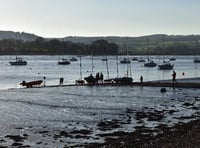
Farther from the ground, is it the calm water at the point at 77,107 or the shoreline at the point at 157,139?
the shoreline at the point at 157,139

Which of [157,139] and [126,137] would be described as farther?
[126,137]

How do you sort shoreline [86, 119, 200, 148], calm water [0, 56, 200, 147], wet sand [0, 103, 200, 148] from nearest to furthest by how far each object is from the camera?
shoreline [86, 119, 200, 148]
wet sand [0, 103, 200, 148]
calm water [0, 56, 200, 147]

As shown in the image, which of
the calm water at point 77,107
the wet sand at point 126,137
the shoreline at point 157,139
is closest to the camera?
the shoreline at point 157,139

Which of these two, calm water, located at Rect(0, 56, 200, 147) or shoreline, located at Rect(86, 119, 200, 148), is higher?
shoreline, located at Rect(86, 119, 200, 148)

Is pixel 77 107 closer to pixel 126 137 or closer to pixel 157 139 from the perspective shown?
pixel 126 137

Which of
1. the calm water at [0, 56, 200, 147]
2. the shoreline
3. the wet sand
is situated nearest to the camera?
the shoreline

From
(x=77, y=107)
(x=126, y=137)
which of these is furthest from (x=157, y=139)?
(x=77, y=107)

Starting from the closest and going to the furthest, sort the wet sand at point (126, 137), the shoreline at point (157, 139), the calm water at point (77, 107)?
the shoreline at point (157, 139), the wet sand at point (126, 137), the calm water at point (77, 107)

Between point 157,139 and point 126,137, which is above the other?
point 157,139

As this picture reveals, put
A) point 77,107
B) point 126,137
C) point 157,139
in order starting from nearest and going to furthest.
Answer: point 157,139 → point 126,137 → point 77,107

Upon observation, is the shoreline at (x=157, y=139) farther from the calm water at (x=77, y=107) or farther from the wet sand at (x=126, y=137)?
the calm water at (x=77, y=107)

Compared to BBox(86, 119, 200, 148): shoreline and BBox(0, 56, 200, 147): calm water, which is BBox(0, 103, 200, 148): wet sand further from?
BBox(0, 56, 200, 147): calm water

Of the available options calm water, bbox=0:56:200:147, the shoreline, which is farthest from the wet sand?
calm water, bbox=0:56:200:147

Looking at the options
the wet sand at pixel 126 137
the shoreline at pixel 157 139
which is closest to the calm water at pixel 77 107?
the wet sand at pixel 126 137
